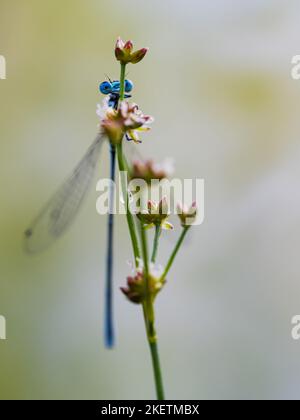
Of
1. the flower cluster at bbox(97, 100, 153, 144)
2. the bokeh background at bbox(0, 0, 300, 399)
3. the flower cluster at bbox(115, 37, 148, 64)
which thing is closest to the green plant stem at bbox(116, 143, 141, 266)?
the flower cluster at bbox(97, 100, 153, 144)

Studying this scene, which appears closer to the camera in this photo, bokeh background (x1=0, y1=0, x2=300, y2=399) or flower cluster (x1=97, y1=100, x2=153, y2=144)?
flower cluster (x1=97, y1=100, x2=153, y2=144)

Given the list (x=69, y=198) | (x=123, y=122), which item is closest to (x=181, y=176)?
(x=69, y=198)

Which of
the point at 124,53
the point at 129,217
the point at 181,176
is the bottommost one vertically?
the point at 129,217

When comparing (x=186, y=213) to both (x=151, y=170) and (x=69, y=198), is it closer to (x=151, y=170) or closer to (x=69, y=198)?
(x=151, y=170)

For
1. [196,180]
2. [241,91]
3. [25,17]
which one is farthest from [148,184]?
[25,17]

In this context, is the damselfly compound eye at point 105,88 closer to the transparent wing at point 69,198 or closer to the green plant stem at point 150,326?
the transparent wing at point 69,198

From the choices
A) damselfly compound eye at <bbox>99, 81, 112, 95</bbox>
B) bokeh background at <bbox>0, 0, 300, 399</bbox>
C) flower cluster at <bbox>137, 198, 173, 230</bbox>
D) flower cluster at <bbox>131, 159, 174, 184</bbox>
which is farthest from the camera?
bokeh background at <bbox>0, 0, 300, 399</bbox>

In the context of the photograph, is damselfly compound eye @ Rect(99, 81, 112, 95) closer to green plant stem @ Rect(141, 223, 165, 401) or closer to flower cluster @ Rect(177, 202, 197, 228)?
flower cluster @ Rect(177, 202, 197, 228)

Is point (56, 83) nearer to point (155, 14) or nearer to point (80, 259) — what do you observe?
point (155, 14)

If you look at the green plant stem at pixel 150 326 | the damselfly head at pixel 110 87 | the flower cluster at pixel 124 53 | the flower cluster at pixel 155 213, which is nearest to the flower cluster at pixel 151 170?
the green plant stem at pixel 150 326

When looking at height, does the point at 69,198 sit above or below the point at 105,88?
below

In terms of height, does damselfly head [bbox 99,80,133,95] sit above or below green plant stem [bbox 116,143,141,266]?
above
